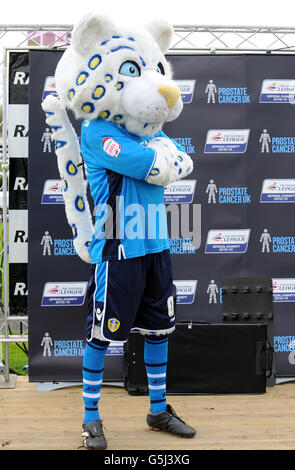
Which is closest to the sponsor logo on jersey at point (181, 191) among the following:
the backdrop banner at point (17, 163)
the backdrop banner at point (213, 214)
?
the backdrop banner at point (213, 214)

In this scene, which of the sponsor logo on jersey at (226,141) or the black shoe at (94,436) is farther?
the sponsor logo on jersey at (226,141)

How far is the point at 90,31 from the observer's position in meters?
2.67

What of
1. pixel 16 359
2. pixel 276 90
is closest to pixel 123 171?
pixel 276 90

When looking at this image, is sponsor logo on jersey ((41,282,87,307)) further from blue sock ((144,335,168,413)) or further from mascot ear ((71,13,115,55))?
mascot ear ((71,13,115,55))

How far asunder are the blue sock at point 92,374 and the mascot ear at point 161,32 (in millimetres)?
1538

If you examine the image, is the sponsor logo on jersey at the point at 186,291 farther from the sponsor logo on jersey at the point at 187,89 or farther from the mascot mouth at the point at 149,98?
the mascot mouth at the point at 149,98

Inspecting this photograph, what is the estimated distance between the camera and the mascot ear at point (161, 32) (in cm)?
291

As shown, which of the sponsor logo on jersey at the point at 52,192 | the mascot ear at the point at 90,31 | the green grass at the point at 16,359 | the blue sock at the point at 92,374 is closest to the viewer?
the mascot ear at the point at 90,31

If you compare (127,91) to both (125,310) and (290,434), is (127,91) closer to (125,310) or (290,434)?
(125,310)

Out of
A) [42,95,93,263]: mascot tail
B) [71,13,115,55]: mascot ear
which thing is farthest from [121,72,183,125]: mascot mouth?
[42,95,93,263]: mascot tail

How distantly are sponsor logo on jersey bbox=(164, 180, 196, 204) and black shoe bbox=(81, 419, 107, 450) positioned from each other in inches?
62.7

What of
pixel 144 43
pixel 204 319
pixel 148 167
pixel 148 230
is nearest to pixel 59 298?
pixel 204 319

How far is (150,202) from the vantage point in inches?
111

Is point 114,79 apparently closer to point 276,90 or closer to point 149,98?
point 149,98
